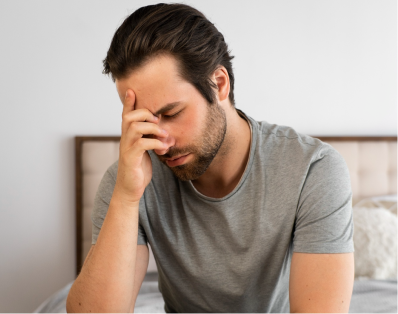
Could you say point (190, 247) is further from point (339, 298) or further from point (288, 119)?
point (288, 119)

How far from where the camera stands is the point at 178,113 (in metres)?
1.04

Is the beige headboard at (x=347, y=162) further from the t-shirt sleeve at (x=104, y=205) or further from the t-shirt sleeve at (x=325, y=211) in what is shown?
the t-shirt sleeve at (x=325, y=211)

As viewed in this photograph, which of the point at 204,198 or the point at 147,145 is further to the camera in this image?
the point at 204,198

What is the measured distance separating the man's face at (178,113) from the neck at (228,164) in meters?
0.06

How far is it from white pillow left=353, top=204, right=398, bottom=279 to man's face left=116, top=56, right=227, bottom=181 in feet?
3.58

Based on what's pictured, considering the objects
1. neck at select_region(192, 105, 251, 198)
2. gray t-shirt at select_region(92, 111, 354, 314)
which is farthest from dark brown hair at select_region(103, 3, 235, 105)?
gray t-shirt at select_region(92, 111, 354, 314)

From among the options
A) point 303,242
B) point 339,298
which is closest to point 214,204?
point 303,242

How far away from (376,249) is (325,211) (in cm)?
102

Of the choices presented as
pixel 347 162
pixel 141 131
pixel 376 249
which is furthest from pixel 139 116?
pixel 347 162

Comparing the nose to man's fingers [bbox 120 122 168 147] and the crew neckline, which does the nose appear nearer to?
man's fingers [bbox 120 122 168 147]

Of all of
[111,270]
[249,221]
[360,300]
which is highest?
[249,221]

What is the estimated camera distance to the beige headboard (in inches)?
88.4

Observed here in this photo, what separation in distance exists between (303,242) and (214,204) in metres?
0.27

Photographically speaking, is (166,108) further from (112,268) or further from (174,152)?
(112,268)
